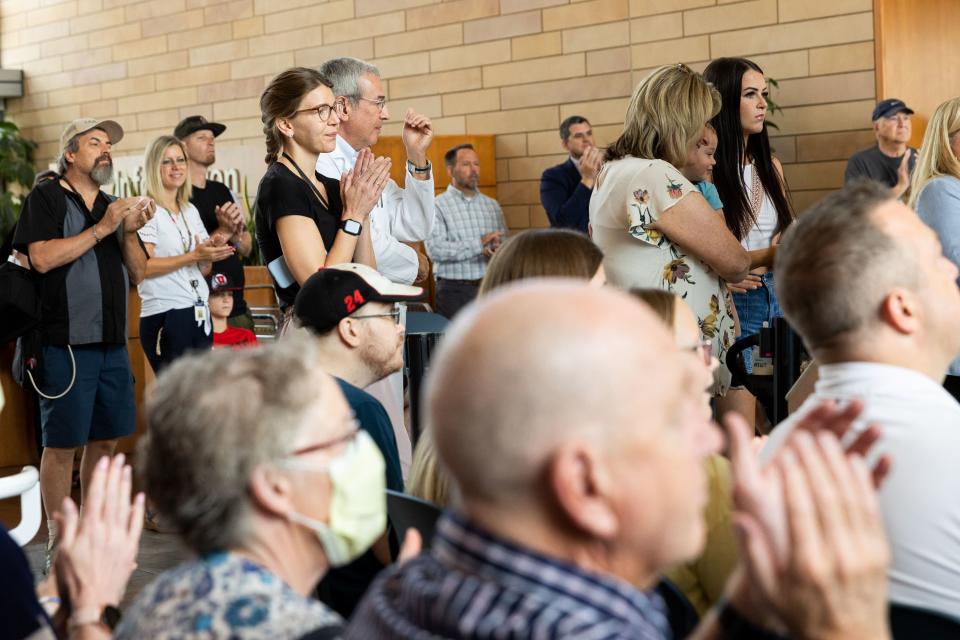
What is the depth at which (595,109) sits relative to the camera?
8227mm

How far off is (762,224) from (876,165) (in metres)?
2.93

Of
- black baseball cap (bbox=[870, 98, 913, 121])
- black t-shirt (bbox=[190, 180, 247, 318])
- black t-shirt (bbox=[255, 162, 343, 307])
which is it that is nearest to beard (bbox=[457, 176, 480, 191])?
black t-shirt (bbox=[190, 180, 247, 318])

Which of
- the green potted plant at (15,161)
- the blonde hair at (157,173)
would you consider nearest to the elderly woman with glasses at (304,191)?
the blonde hair at (157,173)

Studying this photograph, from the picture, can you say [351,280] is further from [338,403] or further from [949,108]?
[949,108]

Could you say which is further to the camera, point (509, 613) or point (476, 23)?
point (476, 23)

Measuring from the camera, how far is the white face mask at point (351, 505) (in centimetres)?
120

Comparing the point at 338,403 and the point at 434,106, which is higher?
the point at 434,106

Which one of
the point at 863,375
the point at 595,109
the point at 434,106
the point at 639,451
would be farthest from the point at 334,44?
the point at 639,451

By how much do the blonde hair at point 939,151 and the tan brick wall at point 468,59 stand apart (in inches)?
140

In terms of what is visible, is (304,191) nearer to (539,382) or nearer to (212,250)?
(212,250)

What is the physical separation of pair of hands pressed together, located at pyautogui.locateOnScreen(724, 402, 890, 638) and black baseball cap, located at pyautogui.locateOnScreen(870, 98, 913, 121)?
6.08 m

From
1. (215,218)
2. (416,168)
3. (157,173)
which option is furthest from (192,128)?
(416,168)

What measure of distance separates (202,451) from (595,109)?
7344 millimetres

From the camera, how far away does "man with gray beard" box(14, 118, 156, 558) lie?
159 inches
